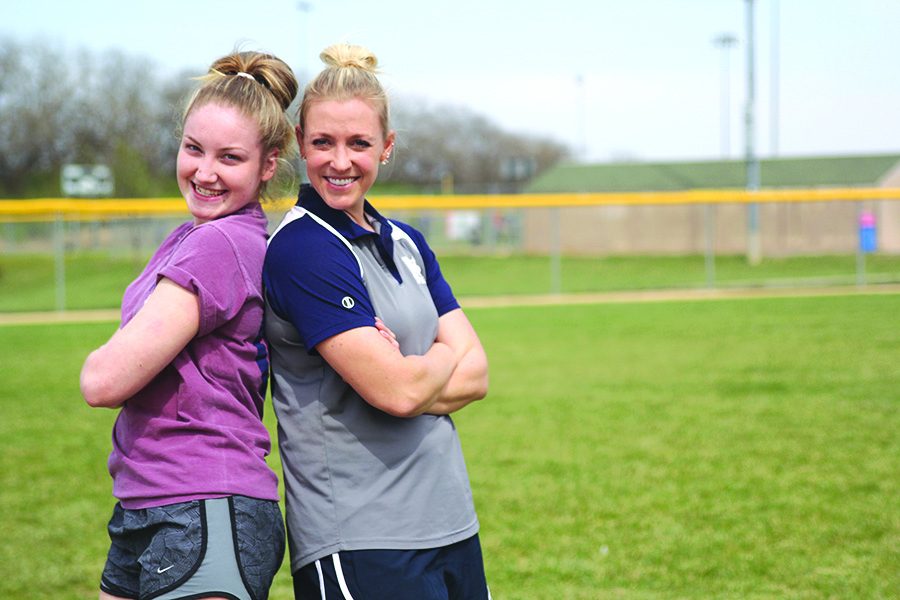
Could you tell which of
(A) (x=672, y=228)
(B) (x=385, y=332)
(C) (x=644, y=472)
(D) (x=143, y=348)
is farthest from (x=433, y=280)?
(A) (x=672, y=228)

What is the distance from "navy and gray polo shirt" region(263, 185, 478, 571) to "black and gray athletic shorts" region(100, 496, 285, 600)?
14cm

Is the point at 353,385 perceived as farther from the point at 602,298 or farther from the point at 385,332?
the point at 602,298

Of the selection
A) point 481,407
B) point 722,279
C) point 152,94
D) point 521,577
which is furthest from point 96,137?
point 521,577

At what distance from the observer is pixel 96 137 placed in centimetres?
5653

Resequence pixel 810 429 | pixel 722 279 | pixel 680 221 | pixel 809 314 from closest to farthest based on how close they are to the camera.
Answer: pixel 810 429 < pixel 809 314 < pixel 722 279 < pixel 680 221

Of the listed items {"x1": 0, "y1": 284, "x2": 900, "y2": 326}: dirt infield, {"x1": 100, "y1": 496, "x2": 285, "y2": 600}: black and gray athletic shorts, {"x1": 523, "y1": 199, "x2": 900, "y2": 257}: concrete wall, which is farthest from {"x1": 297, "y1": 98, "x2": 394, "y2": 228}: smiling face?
{"x1": 523, "y1": 199, "x2": 900, "y2": 257}: concrete wall

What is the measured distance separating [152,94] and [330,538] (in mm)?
61277

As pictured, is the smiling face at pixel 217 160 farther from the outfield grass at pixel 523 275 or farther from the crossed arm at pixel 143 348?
the outfield grass at pixel 523 275

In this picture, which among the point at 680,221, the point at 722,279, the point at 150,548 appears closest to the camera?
the point at 150,548

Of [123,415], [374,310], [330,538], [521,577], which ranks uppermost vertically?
[374,310]

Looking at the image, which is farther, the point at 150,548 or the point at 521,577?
the point at 521,577

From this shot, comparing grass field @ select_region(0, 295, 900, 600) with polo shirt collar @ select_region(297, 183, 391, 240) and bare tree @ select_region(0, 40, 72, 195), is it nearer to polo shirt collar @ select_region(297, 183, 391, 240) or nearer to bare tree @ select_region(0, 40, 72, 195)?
polo shirt collar @ select_region(297, 183, 391, 240)

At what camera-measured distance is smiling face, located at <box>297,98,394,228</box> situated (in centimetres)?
221

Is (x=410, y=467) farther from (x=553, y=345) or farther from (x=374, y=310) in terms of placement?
(x=553, y=345)
